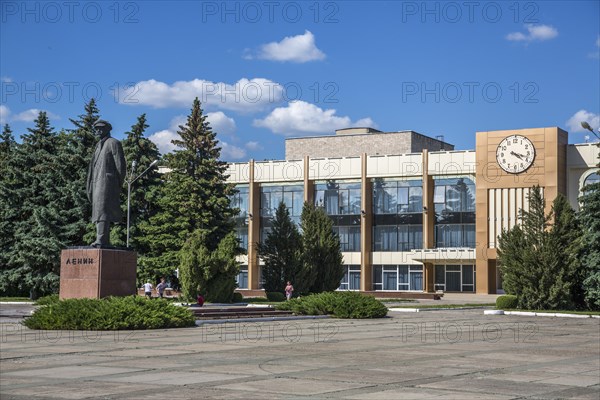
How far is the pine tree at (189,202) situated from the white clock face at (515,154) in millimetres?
27424

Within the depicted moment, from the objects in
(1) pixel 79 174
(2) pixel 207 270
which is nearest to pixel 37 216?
(1) pixel 79 174

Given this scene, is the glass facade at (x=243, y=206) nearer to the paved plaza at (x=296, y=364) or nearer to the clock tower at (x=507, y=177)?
the clock tower at (x=507, y=177)

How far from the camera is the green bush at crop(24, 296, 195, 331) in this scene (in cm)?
2417

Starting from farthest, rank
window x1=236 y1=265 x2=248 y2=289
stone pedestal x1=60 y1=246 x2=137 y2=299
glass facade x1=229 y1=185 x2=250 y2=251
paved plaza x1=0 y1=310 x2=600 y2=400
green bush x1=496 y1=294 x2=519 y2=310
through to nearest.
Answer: glass facade x1=229 y1=185 x2=250 y2=251
window x1=236 y1=265 x2=248 y2=289
green bush x1=496 y1=294 x2=519 y2=310
stone pedestal x1=60 y1=246 x2=137 y2=299
paved plaza x1=0 y1=310 x2=600 y2=400

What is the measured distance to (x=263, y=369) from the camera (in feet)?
50.0

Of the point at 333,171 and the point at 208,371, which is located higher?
the point at 333,171

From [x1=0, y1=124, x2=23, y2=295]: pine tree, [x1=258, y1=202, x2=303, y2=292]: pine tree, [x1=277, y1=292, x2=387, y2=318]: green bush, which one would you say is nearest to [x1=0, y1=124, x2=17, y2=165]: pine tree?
[x1=0, y1=124, x2=23, y2=295]: pine tree

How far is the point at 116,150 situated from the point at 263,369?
13.5 metres

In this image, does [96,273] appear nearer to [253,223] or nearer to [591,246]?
[591,246]

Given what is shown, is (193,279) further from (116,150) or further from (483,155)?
(483,155)

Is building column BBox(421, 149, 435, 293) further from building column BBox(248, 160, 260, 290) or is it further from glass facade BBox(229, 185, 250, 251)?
glass facade BBox(229, 185, 250, 251)

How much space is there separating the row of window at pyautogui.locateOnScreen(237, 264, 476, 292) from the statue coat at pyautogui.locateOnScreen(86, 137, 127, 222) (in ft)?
158

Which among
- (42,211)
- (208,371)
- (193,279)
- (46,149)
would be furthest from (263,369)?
(46,149)

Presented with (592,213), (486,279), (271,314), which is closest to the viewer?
(271,314)
